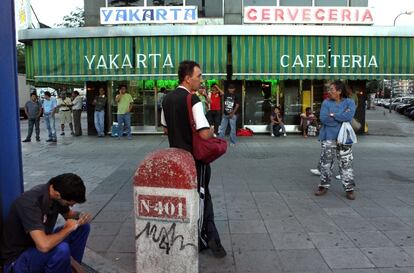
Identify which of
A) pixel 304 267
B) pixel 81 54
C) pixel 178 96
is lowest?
pixel 304 267

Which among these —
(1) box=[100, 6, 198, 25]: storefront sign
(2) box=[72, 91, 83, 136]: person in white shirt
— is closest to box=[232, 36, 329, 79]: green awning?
(1) box=[100, 6, 198, 25]: storefront sign

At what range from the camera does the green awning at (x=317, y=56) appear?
1473cm

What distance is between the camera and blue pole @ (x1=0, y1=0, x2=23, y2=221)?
361 centimetres

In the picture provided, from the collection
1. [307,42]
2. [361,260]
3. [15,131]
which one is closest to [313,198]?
[361,260]

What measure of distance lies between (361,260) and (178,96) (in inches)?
91.5

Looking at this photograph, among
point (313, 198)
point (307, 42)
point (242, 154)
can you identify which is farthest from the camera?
point (307, 42)

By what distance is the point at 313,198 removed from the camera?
675 centimetres

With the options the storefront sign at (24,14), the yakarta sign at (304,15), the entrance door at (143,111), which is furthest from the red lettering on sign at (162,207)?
the storefront sign at (24,14)

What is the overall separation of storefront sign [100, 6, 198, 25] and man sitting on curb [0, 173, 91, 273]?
12.0 m

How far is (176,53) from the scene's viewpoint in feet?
48.3

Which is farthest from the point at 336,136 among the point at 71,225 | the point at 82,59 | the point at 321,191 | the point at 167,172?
the point at 82,59

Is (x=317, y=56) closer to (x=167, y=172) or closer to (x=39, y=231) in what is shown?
(x=167, y=172)

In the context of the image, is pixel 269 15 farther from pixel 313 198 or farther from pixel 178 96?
pixel 178 96

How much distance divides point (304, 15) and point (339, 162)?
30.0 ft
